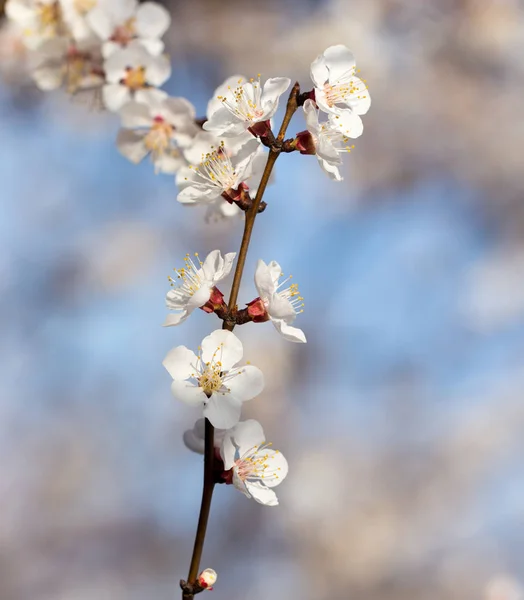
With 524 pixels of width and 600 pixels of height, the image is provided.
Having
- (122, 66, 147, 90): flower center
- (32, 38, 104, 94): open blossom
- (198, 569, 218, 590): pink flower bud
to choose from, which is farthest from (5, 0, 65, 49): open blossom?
(198, 569, 218, 590): pink flower bud

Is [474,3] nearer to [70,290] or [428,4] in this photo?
[428,4]

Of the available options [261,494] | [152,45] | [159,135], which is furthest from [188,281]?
[152,45]

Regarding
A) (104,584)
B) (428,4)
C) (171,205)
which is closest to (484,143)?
(428,4)

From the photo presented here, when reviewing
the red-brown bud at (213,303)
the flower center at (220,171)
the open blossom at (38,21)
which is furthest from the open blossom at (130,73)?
the red-brown bud at (213,303)

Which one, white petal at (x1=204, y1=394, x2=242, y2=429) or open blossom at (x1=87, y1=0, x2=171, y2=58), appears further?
open blossom at (x1=87, y1=0, x2=171, y2=58)

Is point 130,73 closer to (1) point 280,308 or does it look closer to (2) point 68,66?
(2) point 68,66

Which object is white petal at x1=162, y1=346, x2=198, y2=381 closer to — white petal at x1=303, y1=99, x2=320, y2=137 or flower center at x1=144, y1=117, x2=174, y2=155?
white petal at x1=303, y1=99, x2=320, y2=137
